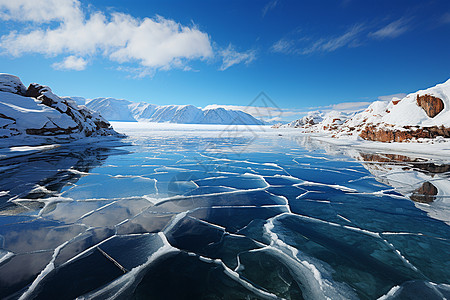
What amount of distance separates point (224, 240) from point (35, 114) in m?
19.6

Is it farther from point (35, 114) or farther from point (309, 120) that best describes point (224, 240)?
point (309, 120)

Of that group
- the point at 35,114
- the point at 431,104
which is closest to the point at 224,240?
the point at 35,114

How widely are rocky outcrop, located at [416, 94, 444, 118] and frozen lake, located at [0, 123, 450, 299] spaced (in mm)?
12526

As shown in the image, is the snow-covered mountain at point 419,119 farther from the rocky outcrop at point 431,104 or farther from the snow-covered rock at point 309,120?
the snow-covered rock at point 309,120

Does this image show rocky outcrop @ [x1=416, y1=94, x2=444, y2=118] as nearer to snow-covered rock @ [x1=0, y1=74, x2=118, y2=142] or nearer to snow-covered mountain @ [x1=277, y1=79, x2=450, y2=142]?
snow-covered mountain @ [x1=277, y1=79, x2=450, y2=142]

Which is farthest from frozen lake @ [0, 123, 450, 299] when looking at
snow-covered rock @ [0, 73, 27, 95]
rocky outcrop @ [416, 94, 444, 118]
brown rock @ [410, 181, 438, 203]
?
snow-covered rock @ [0, 73, 27, 95]

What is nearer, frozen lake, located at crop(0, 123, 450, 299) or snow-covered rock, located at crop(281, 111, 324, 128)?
frozen lake, located at crop(0, 123, 450, 299)

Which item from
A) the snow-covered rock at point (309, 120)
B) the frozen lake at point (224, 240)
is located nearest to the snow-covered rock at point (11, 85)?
the frozen lake at point (224, 240)

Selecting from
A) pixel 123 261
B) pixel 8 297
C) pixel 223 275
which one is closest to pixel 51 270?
pixel 8 297

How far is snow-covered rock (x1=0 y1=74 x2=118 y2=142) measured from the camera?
43.1 feet

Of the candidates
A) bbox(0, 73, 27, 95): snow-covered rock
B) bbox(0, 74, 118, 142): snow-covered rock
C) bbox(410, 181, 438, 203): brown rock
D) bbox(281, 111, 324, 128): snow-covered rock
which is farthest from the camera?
bbox(281, 111, 324, 128): snow-covered rock

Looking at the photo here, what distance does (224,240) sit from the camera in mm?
2994

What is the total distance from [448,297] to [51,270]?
4667mm

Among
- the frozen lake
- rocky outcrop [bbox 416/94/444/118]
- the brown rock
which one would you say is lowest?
the frozen lake
